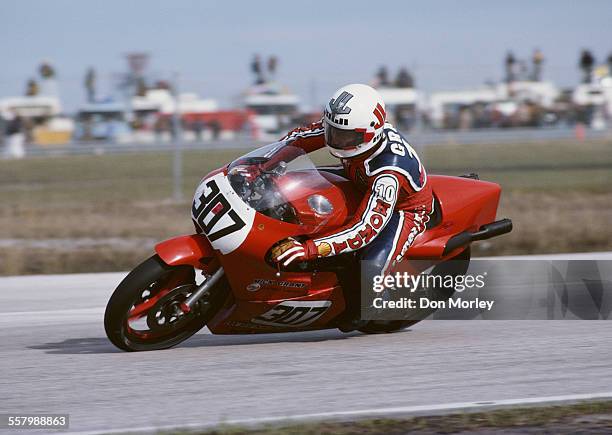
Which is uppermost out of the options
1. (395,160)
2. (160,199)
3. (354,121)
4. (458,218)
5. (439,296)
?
(354,121)

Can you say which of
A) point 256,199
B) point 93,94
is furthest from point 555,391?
point 93,94

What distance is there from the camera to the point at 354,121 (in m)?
6.11

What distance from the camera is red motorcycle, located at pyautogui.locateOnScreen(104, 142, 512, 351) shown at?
5.88 metres

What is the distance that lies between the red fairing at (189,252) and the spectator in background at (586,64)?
1352 cm

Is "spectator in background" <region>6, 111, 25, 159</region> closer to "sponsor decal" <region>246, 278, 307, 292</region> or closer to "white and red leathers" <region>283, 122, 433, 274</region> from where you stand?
"white and red leathers" <region>283, 122, 433, 274</region>

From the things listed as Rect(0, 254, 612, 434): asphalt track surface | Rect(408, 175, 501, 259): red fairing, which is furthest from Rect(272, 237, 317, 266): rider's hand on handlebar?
Rect(408, 175, 501, 259): red fairing

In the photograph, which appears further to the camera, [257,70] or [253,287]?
[257,70]

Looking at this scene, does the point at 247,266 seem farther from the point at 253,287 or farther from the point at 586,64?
the point at 586,64

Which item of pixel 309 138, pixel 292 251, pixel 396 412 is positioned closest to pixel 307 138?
pixel 309 138

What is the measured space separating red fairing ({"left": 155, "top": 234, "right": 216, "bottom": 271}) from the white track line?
147cm

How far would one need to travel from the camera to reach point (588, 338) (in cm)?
643

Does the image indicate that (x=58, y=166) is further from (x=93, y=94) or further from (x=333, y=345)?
(x=333, y=345)

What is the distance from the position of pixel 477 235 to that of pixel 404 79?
10727 mm

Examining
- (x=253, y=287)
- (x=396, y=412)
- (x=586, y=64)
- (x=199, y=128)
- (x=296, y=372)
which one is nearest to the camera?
(x=396, y=412)
